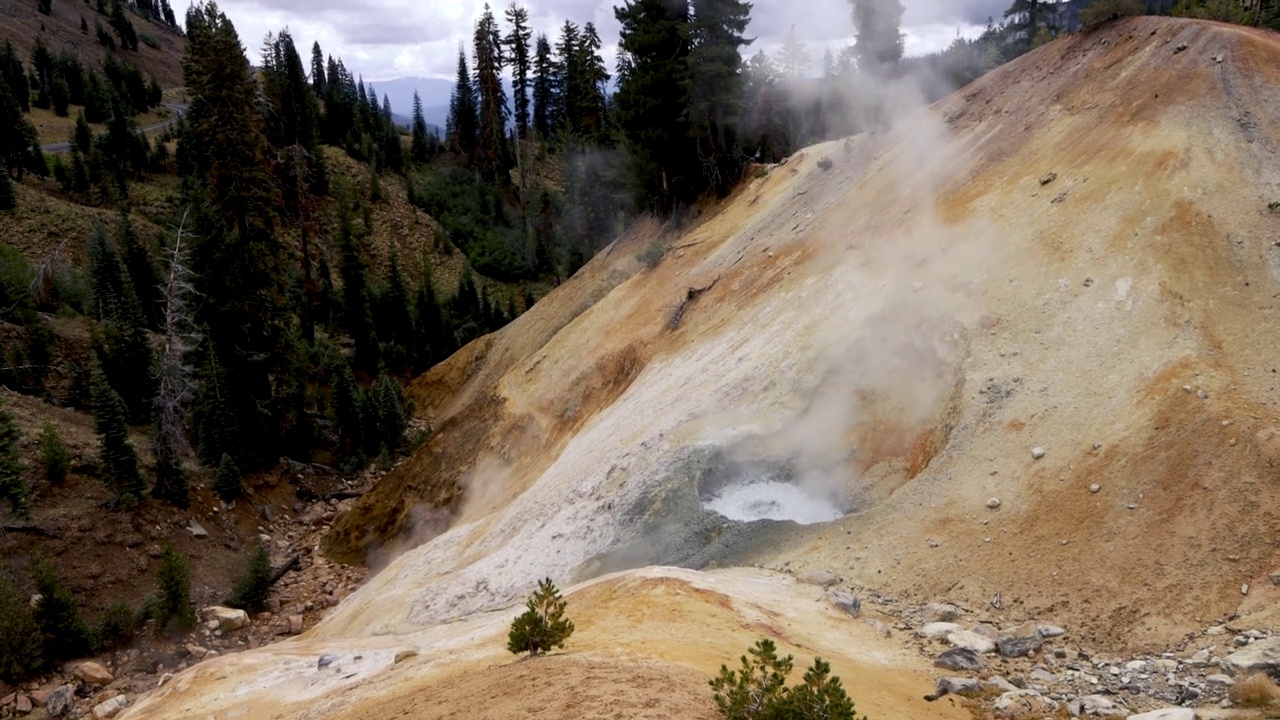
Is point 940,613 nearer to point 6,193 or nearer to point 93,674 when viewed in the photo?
point 93,674

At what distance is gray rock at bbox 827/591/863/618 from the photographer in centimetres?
1045

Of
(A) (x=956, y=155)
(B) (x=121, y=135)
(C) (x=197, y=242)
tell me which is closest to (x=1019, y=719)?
(A) (x=956, y=155)

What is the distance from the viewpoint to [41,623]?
17156 millimetres

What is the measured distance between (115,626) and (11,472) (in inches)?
212

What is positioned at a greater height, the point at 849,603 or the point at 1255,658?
the point at 1255,658

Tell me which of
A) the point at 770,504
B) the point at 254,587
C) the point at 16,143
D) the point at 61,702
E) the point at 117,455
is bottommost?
the point at 61,702

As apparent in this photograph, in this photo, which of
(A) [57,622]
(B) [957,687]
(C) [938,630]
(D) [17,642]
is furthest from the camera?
(A) [57,622]

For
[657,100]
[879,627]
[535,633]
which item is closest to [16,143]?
[657,100]

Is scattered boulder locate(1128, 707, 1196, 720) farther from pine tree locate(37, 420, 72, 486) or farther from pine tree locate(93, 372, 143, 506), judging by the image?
pine tree locate(37, 420, 72, 486)

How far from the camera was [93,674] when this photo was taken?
56.3 feet

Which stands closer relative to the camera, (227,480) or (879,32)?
(227,480)

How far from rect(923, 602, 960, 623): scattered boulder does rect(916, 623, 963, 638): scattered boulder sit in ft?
0.59

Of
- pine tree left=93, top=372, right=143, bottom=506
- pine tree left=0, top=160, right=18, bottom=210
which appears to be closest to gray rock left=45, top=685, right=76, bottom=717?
pine tree left=93, top=372, right=143, bottom=506

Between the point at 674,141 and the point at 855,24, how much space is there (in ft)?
33.9
